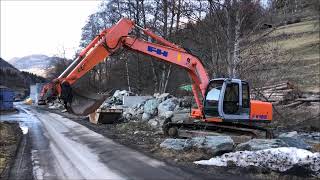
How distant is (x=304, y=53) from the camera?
51500 millimetres

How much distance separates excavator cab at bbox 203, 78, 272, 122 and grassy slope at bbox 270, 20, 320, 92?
11.9 metres

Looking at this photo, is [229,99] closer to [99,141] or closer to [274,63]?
[99,141]

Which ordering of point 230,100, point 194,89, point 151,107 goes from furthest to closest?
1. point 151,107
2. point 194,89
3. point 230,100

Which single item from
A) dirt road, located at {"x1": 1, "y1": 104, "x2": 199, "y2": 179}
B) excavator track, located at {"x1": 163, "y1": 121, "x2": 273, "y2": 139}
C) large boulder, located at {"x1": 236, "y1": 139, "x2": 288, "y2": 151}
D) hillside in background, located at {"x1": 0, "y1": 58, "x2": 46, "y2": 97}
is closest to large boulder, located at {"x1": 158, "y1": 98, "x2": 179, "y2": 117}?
excavator track, located at {"x1": 163, "y1": 121, "x2": 273, "y2": 139}

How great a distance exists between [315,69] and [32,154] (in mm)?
33579

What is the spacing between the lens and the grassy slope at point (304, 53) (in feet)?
121

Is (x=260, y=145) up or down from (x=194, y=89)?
down

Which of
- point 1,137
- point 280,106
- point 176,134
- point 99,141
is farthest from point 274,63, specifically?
point 1,137

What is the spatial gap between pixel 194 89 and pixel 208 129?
187cm

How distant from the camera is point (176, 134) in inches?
707

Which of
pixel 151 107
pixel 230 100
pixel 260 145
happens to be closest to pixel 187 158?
pixel 260 145

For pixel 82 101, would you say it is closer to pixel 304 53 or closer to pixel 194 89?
pixel 194 89

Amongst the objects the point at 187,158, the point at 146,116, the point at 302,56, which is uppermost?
the point at 302,56

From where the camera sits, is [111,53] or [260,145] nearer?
[260,145]
